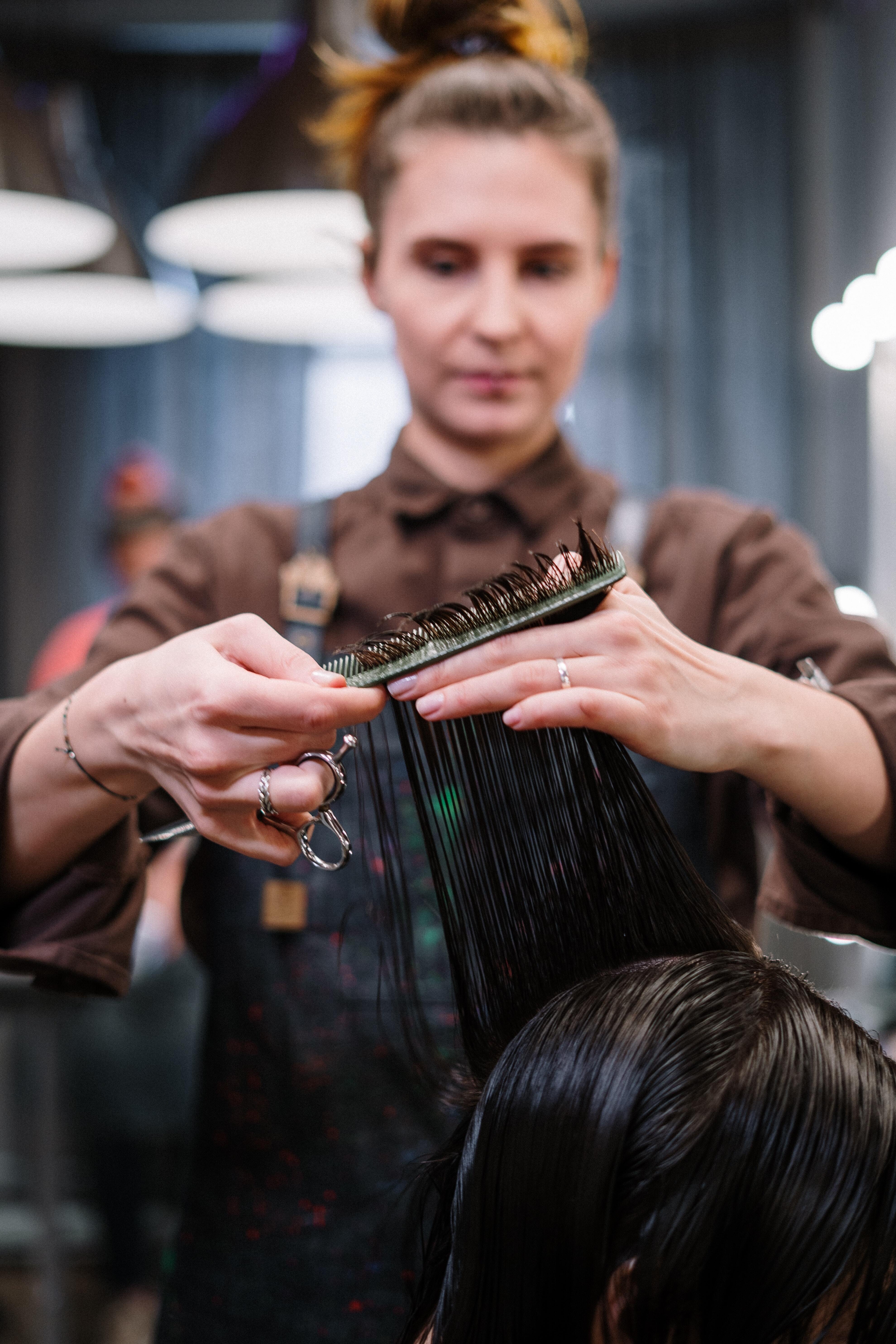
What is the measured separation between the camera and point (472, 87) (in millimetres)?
1126

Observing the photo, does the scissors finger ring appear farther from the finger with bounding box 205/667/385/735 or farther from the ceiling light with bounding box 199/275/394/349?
the ceiling light with bounding box 199/275/394/349

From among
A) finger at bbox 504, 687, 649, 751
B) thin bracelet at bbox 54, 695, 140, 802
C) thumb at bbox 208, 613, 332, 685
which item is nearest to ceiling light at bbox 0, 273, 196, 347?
thin bracelet at bbox 54, 695, 140, 802

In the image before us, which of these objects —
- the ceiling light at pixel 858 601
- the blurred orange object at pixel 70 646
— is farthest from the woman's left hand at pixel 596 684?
the ceiling light at pixel 858 601

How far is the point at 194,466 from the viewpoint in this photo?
4.68 m

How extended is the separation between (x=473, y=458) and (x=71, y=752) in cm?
52

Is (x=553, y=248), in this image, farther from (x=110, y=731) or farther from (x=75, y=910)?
(x=75, y=910)

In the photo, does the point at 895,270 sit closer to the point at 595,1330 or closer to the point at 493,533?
the point at 493,533

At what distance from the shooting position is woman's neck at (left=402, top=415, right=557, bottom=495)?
121cm

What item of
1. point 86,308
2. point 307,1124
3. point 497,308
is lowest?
point 307,1124

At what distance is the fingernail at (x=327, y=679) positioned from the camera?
2.39 ft

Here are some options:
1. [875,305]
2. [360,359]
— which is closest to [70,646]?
[875,305]

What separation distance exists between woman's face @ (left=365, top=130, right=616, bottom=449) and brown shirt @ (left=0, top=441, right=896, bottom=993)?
0.09m

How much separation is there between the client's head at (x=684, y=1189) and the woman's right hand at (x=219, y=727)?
0.23 meters

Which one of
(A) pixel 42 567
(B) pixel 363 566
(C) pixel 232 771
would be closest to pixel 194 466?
(A) pixel 42 567
